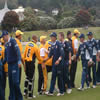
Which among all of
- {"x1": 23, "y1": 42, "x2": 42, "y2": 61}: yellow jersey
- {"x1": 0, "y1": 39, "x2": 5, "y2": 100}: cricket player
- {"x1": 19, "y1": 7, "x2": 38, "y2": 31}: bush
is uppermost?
{"x1": 19, "y1": 7, "x2": 38, "y2": 31}: bush

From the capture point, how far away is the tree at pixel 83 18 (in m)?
59.1

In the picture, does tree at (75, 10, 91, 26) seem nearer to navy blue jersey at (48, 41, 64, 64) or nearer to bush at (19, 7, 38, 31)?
bush at (19, 7, 38, 31)

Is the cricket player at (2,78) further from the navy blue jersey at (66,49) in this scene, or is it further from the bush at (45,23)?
the bush at (45,23)

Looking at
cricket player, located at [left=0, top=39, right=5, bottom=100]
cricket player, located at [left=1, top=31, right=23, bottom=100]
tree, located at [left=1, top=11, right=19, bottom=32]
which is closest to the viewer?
cricket player, located at [left=1, top=31, right=23, bottom=100]

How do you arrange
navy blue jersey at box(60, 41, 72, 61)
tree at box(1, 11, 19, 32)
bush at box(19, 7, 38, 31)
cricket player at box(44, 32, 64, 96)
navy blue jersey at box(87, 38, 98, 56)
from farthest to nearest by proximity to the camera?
bush at box(19, 7, 38, 31) → tree at box(1, 11, 19, 32) → navy blue jersey at box(87, 38, 98, 56) → navy blue jersey at box(60, 41, 72, 61) → cricket player at box(44, 32, 64, 96)

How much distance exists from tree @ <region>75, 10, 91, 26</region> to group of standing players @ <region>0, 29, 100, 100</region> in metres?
51.0

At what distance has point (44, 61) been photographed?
8062mm

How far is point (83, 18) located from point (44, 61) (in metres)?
52.9

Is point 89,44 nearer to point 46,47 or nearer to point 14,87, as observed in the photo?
point 46,47

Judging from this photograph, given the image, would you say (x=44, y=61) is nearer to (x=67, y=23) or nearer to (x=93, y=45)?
(x=93, y=45)

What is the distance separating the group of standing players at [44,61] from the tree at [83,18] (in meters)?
51.0

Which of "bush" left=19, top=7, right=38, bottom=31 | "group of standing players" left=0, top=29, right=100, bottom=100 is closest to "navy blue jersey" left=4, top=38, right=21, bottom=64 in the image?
"group of standing players" left=0, top=29, right=100, bottom=100

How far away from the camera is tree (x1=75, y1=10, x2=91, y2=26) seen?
59.1 m

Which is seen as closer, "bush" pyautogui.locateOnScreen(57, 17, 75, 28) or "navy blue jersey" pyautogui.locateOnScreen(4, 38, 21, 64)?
"navy blue jersey" pyautogui.locateOnScreen(4, 38, 21, 64)
